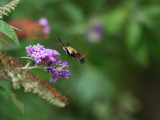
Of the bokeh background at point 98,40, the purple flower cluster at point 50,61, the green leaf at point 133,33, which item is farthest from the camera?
the bokeh background at point 98,40

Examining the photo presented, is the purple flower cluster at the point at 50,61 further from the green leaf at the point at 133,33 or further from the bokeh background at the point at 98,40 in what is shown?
the green leaf at the point at 133,33

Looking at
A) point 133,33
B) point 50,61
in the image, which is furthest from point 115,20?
point 50,61

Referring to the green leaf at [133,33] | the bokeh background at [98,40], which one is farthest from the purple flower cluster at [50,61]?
the green leaf at [133,33]

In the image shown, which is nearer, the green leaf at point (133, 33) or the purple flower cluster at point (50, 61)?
the purple flower cluster at point (50, 61)

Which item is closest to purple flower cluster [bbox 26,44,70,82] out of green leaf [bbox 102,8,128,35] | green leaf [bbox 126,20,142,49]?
green leaf [bbox 126,20,142,49]

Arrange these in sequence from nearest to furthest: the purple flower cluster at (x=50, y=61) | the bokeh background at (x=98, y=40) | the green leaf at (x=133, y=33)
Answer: the purple flower cluster at (x=50, y=61), the green leaf at (x=133, y=33), the bokeh background at (x=98, y=40)

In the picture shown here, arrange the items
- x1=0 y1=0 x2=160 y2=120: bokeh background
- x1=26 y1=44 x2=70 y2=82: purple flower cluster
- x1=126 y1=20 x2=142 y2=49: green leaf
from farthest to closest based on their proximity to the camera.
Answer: x1=0 y1=0 x2=160 y2=120: bokeh background < x1=126 y1=20 x2=142 y2=49: green leaf < x1=26 y1=44 x2=70 y2=82: purple flower cluster

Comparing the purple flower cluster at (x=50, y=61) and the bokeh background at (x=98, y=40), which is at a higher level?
the bokeh background at (x=98, y=40)

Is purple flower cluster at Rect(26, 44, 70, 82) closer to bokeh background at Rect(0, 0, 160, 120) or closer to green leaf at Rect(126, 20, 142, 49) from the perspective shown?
bokeh background at Rect(0, 0, 160, 120)
